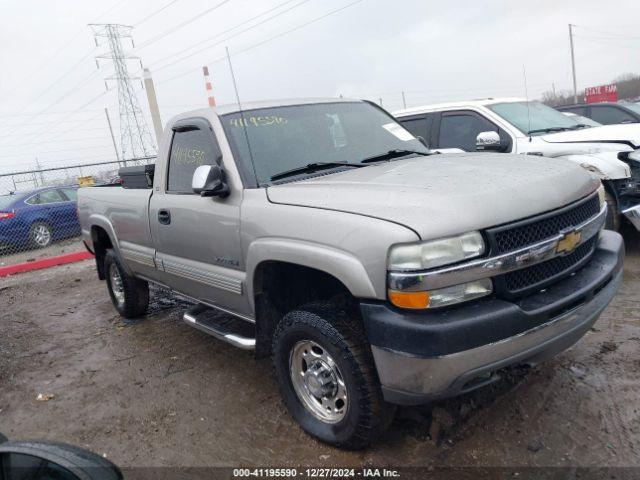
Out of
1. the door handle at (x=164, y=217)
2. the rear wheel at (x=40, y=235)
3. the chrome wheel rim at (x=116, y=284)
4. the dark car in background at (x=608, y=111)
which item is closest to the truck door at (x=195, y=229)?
the door handle at (x=164, y=217)

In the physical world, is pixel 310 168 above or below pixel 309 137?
below

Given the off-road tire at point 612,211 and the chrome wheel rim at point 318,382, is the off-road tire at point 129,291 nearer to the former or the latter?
the chrome wheel rim at point 318,382

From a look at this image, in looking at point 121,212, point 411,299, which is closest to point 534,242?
point 411,299

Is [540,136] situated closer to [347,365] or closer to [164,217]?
[164,217]

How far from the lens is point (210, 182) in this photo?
3131 millimetres

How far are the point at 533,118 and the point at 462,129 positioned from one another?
2.90 ft

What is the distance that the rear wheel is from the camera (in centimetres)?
1181

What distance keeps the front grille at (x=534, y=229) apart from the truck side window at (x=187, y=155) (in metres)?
1.94

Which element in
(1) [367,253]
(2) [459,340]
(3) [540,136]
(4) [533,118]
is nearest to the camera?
(2) [459,340]

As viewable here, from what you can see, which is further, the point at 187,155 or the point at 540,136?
the point at 540,136

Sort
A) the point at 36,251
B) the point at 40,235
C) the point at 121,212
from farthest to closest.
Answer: the point at 40,235, the point at 36,251, the point at 121,212

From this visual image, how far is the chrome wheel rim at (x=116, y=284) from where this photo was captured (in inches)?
217

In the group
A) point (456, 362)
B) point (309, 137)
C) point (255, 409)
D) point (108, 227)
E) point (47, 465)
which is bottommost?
point (255, 409)

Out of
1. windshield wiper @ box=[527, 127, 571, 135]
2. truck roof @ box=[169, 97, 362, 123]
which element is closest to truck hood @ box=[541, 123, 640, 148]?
windshield wiper @ box=[527, 127, 571, 135]
